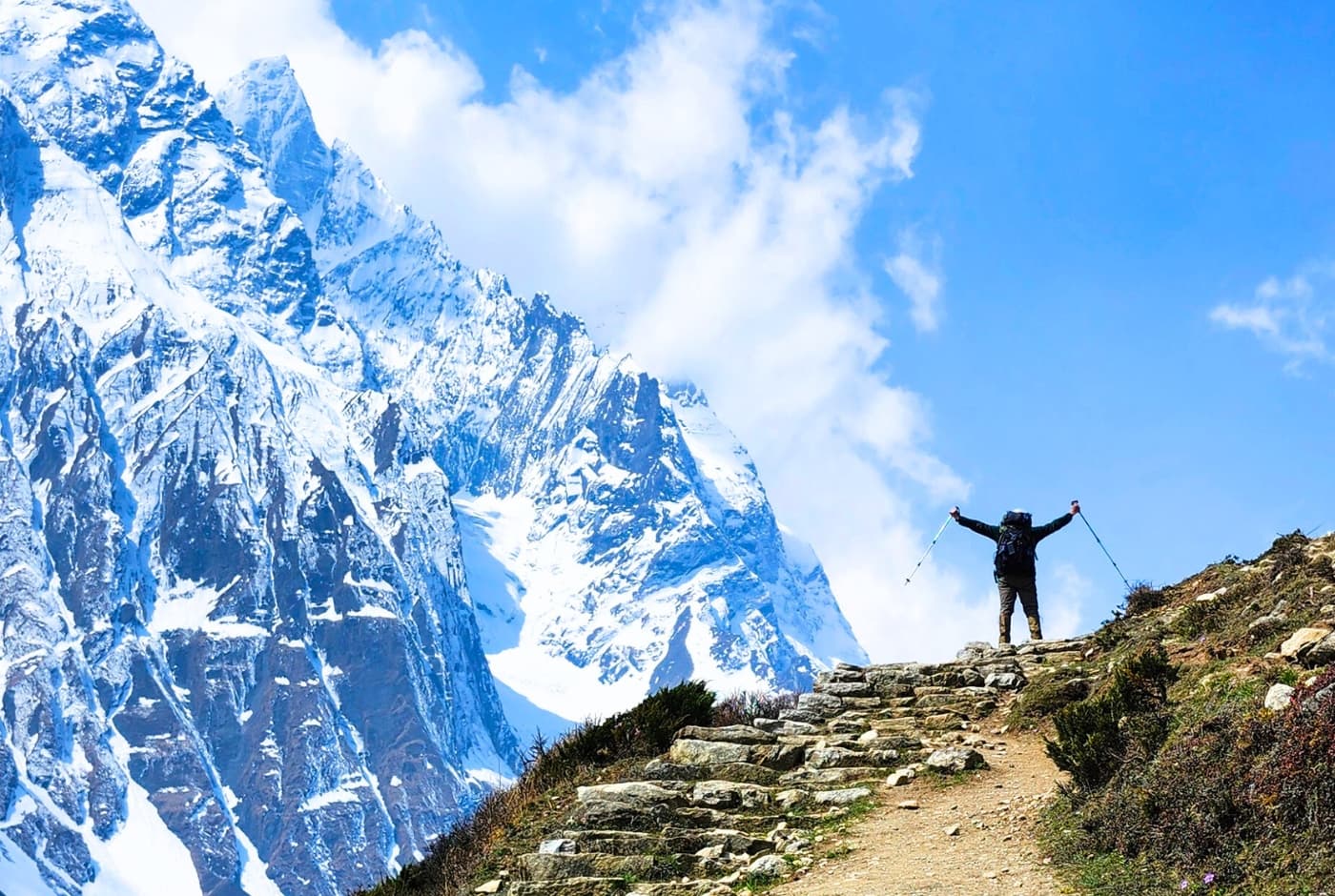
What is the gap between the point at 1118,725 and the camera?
12344 mm

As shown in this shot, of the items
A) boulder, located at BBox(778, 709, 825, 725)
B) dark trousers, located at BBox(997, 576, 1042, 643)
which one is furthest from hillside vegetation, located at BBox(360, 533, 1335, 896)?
dark trousers, located at BBox(997, 576, 1042, 643)

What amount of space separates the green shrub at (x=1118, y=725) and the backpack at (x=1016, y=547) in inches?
379

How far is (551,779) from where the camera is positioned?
16.3 meters

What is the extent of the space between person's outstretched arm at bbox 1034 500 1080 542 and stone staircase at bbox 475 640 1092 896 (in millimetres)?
4531

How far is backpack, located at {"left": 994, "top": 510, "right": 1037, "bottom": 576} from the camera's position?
2356cm

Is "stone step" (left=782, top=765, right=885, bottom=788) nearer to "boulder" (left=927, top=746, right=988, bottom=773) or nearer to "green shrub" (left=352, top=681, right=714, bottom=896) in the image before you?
"boulder" (left=927, top=746, right=988, bottom=773)

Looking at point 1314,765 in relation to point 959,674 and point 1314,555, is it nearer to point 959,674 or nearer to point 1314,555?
point 1314,555

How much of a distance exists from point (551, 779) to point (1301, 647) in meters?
8.73

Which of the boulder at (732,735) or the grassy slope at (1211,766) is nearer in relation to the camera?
the grassy slope at (1211,766)

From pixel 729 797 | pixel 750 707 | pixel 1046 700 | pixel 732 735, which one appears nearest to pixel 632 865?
pixel 729 797

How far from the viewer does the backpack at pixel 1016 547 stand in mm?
23562

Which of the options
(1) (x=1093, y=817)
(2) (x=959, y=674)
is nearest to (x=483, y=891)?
(1) (x=1093, y=817)

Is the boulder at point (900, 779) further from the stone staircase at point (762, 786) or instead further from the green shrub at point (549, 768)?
the green shrub at point (549, 768)

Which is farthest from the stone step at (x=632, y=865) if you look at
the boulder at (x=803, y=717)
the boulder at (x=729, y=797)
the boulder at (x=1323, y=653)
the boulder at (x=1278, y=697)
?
the boulder at (x=803, y=717)
